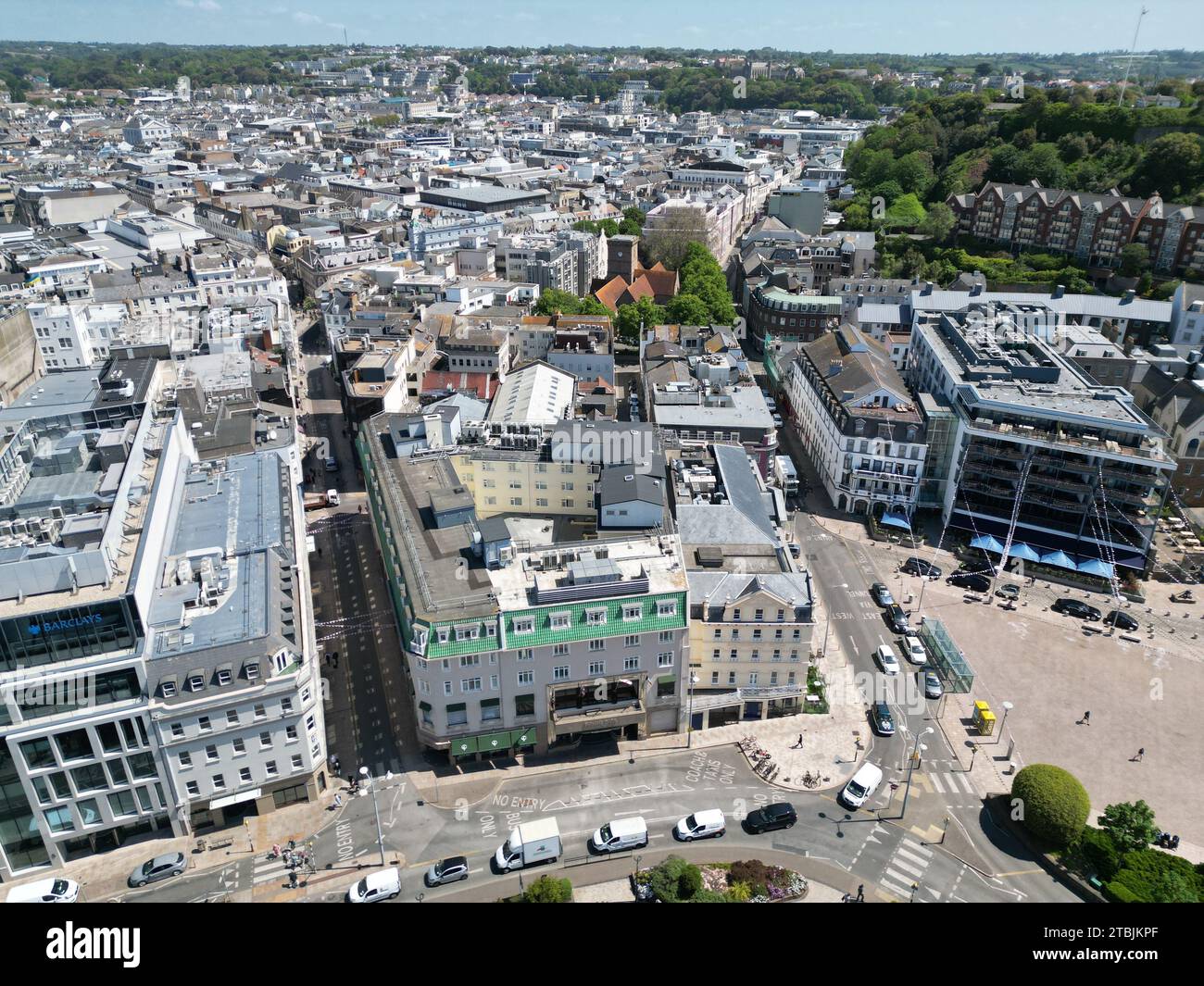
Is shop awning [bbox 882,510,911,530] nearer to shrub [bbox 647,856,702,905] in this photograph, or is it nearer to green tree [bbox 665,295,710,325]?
shrub [bbox 647,856,702,905]

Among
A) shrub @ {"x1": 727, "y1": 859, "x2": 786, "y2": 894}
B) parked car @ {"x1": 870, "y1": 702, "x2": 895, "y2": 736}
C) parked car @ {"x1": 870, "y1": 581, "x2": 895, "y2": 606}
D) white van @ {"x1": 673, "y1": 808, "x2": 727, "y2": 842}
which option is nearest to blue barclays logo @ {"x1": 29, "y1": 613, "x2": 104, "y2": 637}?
white van @ {"x1": 673, "y1": 808, "x2": 727, "y2": 842}

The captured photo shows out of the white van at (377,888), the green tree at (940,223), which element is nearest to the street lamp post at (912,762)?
the white van at (377,888)

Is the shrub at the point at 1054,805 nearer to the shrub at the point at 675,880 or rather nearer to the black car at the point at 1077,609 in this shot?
the shrub at the point at 675,880

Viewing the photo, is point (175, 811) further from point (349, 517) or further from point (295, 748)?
point (349, 517)

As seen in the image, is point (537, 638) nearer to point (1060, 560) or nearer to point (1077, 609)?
point (1077, 609)

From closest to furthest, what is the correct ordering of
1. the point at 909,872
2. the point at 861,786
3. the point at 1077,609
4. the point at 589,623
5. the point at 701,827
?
1. the point at 909,872
2. the point at 701,827
3. the point at 861,786
4. the point at 589,623
5. the point at 1077,609

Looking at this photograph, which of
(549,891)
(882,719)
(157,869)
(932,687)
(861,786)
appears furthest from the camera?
(932,687)

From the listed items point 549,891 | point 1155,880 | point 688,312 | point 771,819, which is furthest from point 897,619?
point 688,312
